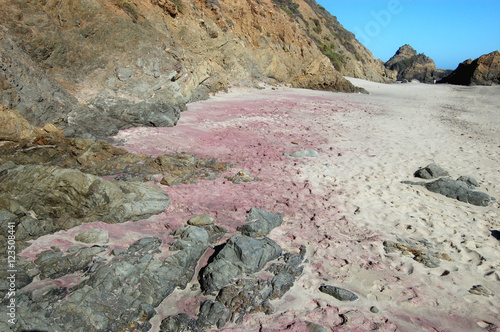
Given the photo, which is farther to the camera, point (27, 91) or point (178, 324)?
point (27, 91)

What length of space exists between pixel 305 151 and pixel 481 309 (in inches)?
207

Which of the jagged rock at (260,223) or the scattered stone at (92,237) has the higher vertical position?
the jagged rock at (260,223)

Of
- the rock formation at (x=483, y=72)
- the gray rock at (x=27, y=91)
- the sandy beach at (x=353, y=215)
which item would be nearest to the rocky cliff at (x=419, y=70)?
the rock formation at (x=483, y=72)

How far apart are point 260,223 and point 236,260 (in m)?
0.98

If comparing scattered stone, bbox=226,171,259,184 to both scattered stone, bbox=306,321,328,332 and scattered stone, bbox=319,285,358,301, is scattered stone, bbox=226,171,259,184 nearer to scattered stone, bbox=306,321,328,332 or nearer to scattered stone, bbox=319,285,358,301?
scattered stone, bbox=319,285,358,301

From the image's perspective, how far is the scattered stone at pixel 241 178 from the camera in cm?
653

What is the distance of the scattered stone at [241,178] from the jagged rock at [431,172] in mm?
3441

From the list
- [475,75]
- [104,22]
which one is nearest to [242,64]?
[104,22]

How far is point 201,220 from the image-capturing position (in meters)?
4.84

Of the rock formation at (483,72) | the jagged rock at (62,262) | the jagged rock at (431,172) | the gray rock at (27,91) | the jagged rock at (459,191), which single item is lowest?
the jagged rock at (62,262)

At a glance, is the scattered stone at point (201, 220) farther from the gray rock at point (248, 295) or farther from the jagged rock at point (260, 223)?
the gray rock at point (248, 295)

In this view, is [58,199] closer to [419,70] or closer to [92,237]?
[92,237]

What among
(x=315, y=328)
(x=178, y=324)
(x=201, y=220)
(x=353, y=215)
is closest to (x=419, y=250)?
(x=353, y=215)

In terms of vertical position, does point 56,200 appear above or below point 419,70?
below
